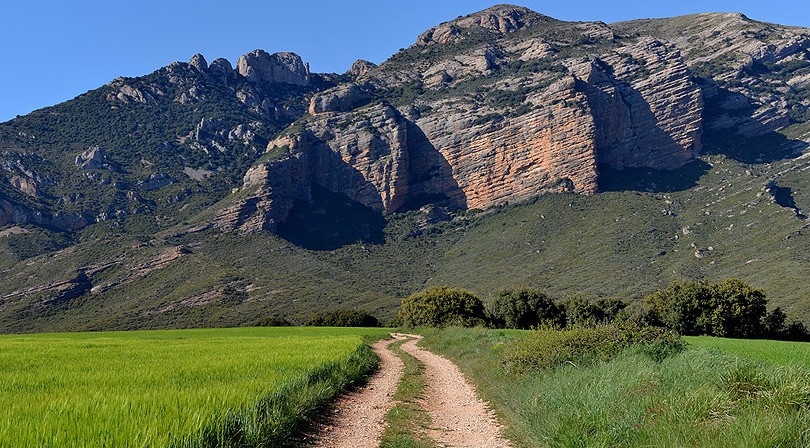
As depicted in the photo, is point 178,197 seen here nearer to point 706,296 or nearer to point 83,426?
point 706,296

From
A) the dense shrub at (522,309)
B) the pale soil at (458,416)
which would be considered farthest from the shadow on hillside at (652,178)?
the pale soil at (458,416)

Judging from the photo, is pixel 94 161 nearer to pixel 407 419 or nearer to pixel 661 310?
pixel 661 310

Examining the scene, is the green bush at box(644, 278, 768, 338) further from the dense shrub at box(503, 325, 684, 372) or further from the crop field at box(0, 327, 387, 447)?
the crop field at box(0, 327, 387, 447)

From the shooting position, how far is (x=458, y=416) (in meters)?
12.1

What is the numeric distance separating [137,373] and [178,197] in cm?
16350

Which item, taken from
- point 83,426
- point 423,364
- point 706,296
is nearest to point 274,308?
point 706,296

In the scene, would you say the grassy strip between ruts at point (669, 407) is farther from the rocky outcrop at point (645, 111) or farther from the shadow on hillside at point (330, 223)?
the rocky outcrop at point (645, 111)

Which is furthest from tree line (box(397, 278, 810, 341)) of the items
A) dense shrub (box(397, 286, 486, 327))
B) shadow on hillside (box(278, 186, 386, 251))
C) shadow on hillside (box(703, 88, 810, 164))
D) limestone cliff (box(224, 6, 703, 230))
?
shadow on hillside (box(703, 88, 810, 164))

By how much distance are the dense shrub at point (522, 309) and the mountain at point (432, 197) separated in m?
24.9

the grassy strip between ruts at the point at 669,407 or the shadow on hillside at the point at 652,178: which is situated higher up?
the shadow on hillside at the point at 652,178

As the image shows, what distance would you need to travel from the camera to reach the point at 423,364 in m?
23.8

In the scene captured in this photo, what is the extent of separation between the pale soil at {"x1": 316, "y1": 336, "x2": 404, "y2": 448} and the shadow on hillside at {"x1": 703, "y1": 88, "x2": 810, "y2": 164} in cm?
16217

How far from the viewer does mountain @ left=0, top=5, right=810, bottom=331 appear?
333 feet

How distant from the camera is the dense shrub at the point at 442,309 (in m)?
60.9
